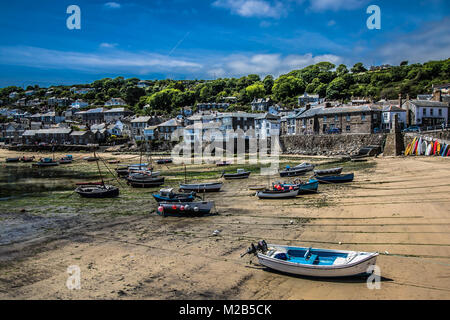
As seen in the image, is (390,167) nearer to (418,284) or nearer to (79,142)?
(418,284)

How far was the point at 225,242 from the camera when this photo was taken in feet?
55.9

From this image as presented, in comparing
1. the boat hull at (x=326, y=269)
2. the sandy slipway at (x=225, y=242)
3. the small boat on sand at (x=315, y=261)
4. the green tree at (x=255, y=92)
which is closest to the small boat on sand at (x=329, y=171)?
the sandy slipway at (x=225, y=242)

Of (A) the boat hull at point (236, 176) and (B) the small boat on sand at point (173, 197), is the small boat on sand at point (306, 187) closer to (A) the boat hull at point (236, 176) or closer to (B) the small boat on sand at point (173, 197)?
(B) the small boat on sand at point (173, 197)

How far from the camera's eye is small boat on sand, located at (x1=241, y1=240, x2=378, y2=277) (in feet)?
38.8

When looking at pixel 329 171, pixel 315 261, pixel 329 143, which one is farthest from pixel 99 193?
pixel 329 143

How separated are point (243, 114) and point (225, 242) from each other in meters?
70.9

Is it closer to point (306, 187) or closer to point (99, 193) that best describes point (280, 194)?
point (306, 187)

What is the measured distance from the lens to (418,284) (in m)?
11.5

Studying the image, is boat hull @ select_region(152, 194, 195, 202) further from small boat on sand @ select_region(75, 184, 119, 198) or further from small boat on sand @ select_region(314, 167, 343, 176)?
small boat on sand @ select_region(314, 167, 343, 176)

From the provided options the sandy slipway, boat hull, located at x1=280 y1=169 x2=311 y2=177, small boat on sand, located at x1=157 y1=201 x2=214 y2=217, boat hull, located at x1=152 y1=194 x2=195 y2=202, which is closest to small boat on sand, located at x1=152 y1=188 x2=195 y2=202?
boat hull, located at x1=152 y1=194 x2=195 y2=202

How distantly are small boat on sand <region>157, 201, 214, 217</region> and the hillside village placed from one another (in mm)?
47302
